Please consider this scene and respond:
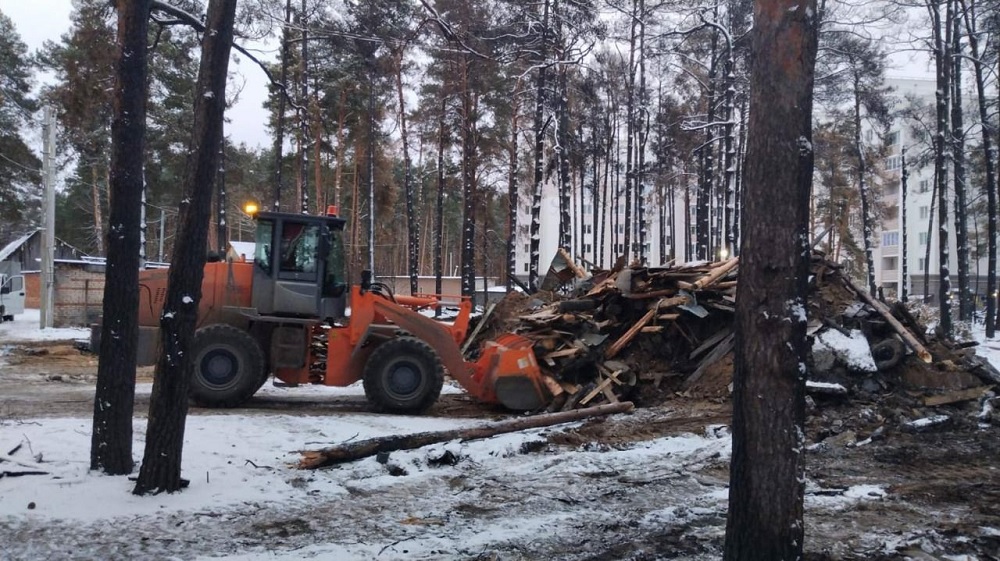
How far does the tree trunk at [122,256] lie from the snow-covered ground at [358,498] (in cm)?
38

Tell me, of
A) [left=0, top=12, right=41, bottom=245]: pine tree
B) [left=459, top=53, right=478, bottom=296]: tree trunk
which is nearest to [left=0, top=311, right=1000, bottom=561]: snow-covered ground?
[left=459, top=53, right=478, bottom=296]: tree trunk

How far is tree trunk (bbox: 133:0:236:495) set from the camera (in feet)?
19.6

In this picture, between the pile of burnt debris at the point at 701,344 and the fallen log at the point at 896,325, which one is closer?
the pile of burnt debris at the point at 701,344

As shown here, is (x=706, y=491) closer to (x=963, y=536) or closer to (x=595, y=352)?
(x=963, y=536)

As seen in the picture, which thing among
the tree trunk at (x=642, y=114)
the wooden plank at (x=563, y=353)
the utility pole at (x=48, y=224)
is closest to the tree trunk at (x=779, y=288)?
the wooden plank at (x=563, y=353)

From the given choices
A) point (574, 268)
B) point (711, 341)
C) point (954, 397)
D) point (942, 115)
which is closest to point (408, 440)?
point (711, 341)

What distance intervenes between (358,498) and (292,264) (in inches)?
210

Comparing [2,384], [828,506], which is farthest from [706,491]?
[2,384]

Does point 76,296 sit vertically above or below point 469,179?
below

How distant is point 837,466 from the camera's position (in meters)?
8.20

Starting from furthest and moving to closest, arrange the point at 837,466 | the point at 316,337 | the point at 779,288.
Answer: the point at 316,337
the point at 837,466
the point at 779,288

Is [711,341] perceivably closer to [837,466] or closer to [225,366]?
[837,466]

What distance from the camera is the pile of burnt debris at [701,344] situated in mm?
10898

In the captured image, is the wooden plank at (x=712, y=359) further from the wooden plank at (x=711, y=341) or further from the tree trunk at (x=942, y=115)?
the tree trunk at (x=942, y=115)
